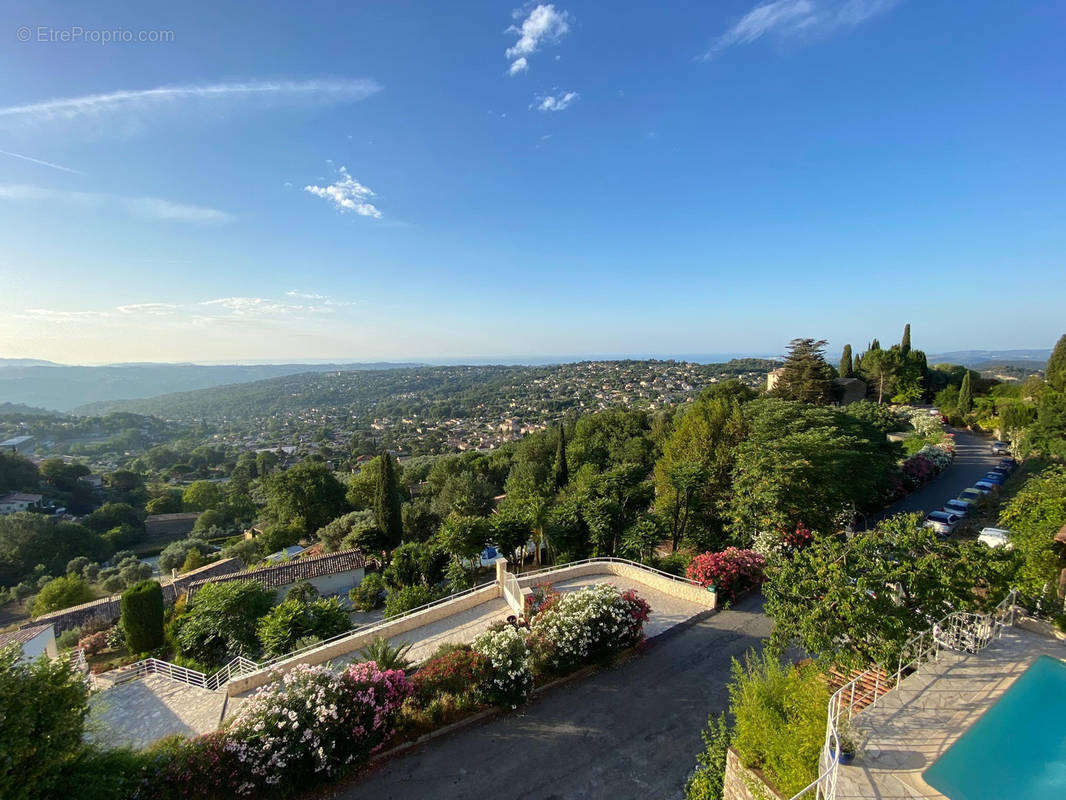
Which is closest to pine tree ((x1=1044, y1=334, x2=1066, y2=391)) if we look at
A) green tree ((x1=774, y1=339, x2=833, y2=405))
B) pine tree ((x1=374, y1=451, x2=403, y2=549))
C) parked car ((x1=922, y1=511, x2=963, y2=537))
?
green tree ((x1=774, y1=339, x2=833, y2=405))

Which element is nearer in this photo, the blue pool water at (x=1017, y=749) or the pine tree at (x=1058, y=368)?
the blue pool water at (x=1017, y=749)

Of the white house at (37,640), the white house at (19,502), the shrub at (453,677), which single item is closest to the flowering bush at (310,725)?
the shrub at (453,677)

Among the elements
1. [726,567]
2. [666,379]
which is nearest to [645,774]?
[726,567]

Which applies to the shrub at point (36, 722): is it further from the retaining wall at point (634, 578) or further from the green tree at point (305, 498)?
the green tree at point (305, 498)

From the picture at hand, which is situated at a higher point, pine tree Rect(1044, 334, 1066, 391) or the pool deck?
pine tree Rect(1044, 334, 1066, 391)

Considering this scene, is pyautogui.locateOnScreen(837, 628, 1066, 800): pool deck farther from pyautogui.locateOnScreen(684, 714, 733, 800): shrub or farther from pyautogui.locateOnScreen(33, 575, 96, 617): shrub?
pyautogui.locateOnScreen(33, 575, 96, 617): shrub

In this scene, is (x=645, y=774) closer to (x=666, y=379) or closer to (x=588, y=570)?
(x=588, y=570)
